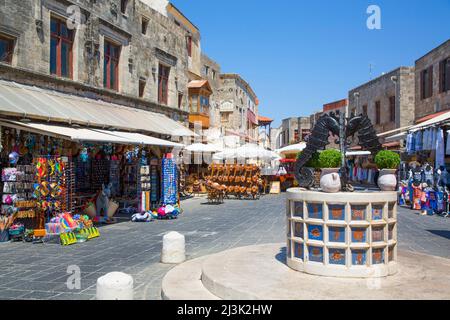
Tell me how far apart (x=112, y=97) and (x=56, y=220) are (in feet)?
28.4

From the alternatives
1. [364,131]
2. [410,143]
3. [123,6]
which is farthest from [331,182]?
[123,6]

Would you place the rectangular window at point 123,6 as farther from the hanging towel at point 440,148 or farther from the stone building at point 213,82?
the stone building at point 213,82

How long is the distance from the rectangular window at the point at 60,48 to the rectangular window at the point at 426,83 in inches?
711

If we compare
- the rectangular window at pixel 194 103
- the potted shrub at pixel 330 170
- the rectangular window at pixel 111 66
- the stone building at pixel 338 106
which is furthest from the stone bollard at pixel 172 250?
the stone building at pixel 338 106

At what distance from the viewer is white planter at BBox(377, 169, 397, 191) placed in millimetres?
6473

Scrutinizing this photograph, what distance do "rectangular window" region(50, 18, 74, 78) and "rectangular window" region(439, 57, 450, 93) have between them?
1729 cm

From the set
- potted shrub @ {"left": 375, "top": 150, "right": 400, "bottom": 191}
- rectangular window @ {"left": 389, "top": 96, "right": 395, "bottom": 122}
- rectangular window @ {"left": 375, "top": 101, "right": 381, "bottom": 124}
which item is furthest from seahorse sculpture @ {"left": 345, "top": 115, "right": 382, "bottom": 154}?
rectangular window @ {"left": 375, "top": 101, "right": 381, "bottom": 124}

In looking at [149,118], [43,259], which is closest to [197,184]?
[149,118]

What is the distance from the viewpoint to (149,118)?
19.3 m

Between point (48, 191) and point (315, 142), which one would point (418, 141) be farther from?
point (48, 191)

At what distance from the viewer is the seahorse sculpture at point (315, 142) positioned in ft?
21.6

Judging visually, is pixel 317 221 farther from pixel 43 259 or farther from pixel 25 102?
pixel 25 102

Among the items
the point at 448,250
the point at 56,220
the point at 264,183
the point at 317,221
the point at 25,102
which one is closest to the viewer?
the point at 317,221

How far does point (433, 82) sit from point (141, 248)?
62.9ft
